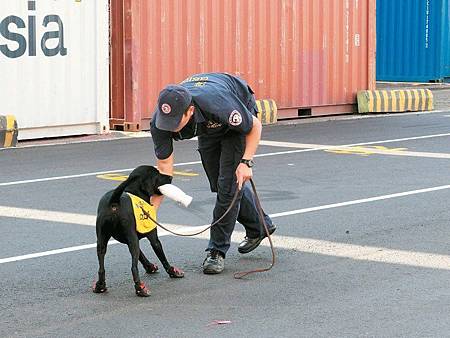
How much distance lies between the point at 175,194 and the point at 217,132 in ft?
2.15

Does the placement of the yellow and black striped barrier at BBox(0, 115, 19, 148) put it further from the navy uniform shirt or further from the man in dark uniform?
the navy uniform shirt

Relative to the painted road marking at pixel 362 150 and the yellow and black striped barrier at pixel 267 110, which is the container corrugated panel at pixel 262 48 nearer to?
the yellow and black striped barrier at pixel 267 110

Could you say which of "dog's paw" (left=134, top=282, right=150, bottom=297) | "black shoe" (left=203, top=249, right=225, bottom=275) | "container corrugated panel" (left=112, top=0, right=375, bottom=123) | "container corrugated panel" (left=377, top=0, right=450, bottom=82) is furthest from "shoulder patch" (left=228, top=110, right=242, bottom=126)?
"container corrugated panel" (left=377, top=0, right=450, bottom=82)

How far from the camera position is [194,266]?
296 inches

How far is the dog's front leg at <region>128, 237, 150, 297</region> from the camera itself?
6.44 m

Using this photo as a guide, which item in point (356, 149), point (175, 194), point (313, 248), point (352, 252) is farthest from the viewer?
point (356, 149)

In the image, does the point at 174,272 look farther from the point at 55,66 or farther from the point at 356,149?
the point at 55,66

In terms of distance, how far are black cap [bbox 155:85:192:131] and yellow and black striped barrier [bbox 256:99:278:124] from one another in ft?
41.4

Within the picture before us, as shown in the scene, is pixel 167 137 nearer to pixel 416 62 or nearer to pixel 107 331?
pixel 107 331

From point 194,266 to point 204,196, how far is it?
3.32 m

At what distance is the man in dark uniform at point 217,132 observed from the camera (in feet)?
21.4

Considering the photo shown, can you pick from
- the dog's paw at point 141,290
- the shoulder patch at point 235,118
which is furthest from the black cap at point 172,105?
the dog's paw at point 141,290

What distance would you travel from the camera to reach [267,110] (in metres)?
19.2

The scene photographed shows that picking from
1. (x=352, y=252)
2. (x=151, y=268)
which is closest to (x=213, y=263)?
(x=151, y=268)
